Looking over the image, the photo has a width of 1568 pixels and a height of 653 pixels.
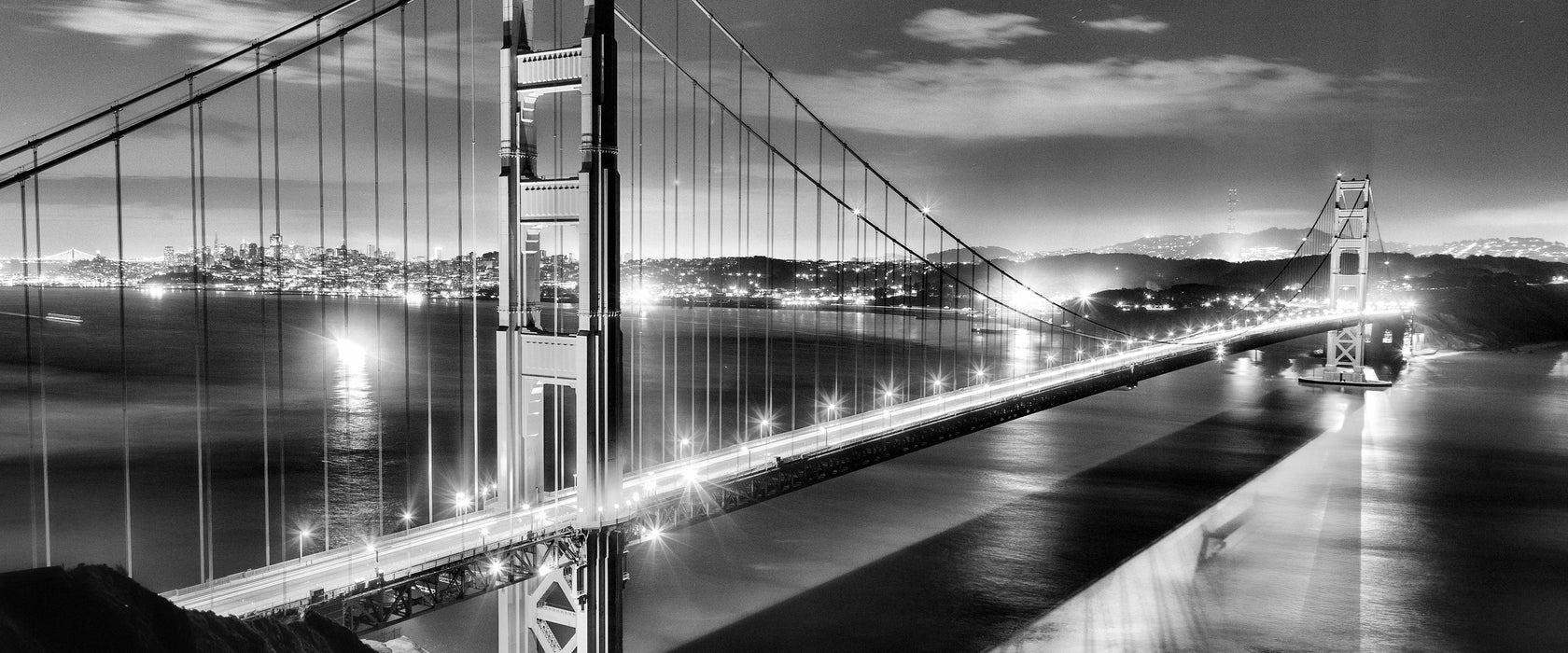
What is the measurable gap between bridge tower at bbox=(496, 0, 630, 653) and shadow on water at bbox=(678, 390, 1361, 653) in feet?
16.8

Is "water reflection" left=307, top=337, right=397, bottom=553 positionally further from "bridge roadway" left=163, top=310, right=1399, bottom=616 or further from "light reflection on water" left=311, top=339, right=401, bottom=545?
"bridge roadway" left=163, top=310, right=1399, bottom=616

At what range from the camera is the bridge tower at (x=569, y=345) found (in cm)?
1259

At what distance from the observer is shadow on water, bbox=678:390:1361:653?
18.3 meters

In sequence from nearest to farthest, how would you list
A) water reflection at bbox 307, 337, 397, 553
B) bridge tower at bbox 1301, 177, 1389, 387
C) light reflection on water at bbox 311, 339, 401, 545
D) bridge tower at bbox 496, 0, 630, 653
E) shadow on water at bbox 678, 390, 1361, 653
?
bridge tower at bbox 496, 0, 630, 653, shadow on water at bbox 678, 390, 1361, 653, water reflection at bbox 307, 337, 397, 553, light reflection on water at bbox 311, 339, 401, 545, bridge tower at bbox 1301, 177, 1389, 387

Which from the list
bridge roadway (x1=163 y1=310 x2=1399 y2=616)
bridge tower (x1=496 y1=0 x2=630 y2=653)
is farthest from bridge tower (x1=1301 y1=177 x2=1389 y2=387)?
bridge tower (x1=496 y1=0 x2=630 y2=653)

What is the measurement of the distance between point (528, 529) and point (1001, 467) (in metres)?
26.2

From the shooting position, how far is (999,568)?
74.9 feet

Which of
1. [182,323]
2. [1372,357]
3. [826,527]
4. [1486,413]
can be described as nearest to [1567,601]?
[826,527]

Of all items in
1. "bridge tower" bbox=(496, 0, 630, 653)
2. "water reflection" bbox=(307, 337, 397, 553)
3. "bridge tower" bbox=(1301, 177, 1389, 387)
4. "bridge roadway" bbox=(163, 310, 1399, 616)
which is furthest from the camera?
"bridge tower" bbox=(1301, 177, 1389, 387)

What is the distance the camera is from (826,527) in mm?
26484

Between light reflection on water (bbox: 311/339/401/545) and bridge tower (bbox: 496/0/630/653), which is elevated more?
bridge tower (bbox: 496/0/630/653)

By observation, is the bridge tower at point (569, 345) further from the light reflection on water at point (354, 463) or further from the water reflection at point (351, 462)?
the light reflection on water at point (354, 463)

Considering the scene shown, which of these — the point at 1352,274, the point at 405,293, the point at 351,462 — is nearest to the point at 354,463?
the point at 351,462

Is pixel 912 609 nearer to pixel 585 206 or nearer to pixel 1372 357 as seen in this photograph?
pixel 585 206
